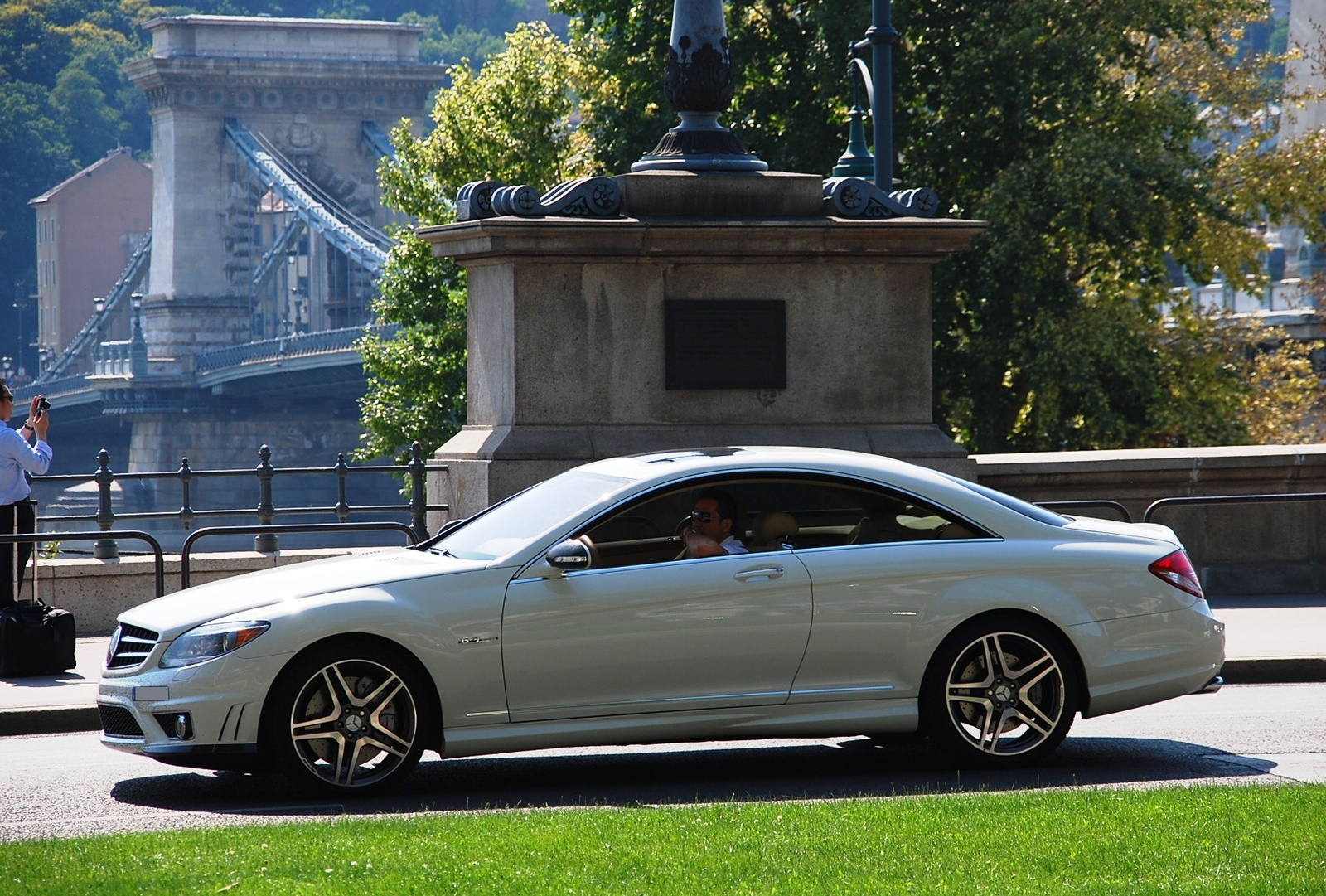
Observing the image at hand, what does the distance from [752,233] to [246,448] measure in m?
66.8

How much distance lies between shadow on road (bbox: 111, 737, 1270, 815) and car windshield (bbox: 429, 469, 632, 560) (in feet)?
3.12

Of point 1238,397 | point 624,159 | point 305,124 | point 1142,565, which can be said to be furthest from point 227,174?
point 1142,565

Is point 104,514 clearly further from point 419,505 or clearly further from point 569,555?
point 569,555

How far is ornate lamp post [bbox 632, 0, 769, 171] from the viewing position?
42.5 feet

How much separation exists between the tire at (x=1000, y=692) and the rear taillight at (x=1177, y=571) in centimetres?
56

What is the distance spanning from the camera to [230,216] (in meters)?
85.5

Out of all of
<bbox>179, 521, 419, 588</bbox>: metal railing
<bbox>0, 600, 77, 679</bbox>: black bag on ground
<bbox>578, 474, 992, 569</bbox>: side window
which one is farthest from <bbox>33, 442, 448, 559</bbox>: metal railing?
<bbox>578, 474, 992, 569</bbox>: side window

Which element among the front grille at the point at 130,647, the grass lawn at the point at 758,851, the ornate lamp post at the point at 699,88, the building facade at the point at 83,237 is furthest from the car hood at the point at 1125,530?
the building facade at the point at 83,237

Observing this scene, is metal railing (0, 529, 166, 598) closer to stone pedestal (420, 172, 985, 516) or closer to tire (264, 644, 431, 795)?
stone pedestal (420, 172, 985, 516)

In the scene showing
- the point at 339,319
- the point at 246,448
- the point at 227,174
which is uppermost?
the point at 227,174

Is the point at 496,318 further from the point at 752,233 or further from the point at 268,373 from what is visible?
the point at 268,373

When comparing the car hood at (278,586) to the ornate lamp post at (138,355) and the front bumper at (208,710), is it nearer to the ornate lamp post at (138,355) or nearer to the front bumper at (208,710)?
the front bumper at (208,710)

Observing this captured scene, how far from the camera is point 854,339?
12844 mm

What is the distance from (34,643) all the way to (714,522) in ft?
15.6
